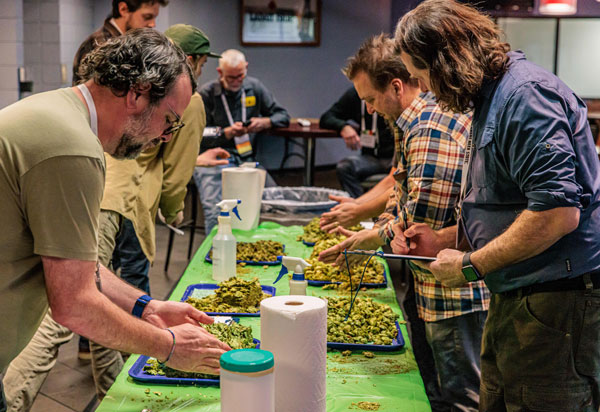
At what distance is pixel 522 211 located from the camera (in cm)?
171

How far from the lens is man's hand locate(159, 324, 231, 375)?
150 cm

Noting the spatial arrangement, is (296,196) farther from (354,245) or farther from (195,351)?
(195,351)

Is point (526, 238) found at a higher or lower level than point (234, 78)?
lower

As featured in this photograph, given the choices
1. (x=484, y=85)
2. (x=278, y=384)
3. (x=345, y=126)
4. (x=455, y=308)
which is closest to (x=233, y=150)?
(x=345, y=126)

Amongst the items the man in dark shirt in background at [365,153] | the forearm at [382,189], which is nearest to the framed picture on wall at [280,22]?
the man in dark shirt in background at [365,153]

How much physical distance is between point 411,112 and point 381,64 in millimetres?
200

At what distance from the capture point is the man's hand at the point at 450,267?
181 cm

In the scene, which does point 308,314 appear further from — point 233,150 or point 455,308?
point 233,150

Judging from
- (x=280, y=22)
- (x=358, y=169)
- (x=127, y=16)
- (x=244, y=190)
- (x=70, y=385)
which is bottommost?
(x=70, y=385)

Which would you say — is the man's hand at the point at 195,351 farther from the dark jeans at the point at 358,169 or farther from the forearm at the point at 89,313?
the dark jeans at the point at 358,169

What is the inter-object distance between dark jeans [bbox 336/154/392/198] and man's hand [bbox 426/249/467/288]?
4.12 metres

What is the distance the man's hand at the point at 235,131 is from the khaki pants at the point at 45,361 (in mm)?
2722

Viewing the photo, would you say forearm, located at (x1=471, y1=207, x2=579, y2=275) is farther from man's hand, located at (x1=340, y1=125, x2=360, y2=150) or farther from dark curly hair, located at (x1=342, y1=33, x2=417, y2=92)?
man's hand, located at (x1=340, y1=125, x2=360, y2=150)

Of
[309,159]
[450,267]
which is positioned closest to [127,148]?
[450,267]
